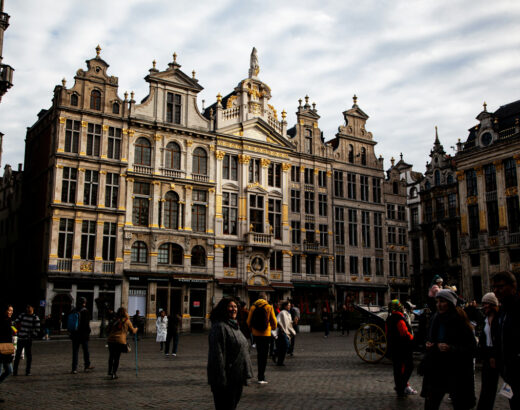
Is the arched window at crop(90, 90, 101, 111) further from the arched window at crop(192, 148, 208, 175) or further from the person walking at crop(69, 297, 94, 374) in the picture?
the person walking at crop(69, 297, 94, 374)

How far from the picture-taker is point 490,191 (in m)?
49.0

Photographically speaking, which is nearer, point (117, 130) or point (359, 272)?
point (117, 130)

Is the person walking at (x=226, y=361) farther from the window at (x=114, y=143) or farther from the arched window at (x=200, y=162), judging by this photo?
the arched window at (x=200, y=162)

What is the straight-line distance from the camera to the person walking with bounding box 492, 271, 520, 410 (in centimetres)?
632

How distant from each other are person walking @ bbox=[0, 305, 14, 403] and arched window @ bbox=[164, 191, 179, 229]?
92.0 ft

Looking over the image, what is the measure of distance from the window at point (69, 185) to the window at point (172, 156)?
6.76 meters

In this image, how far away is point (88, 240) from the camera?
36812mm

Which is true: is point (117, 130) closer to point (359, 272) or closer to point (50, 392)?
point (359, 272)

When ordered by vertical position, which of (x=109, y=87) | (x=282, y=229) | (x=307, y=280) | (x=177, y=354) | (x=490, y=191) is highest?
(x=109, y=87)

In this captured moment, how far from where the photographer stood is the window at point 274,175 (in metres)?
45.6

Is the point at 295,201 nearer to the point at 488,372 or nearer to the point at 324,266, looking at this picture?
the point at 324,266

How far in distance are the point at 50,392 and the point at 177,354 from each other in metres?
9.56

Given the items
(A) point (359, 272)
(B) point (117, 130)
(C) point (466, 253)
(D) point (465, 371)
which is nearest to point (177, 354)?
(D) point (465, 371)

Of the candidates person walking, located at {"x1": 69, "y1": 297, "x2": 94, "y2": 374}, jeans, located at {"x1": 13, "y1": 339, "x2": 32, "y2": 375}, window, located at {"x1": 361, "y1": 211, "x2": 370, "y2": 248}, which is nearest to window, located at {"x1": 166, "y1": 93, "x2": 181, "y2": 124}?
window, located at {"x1": 361, "y1": 211, "x2": 370, "y2": 248}
